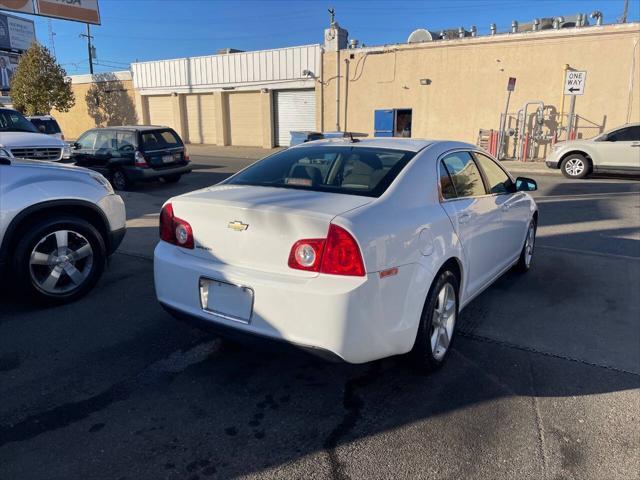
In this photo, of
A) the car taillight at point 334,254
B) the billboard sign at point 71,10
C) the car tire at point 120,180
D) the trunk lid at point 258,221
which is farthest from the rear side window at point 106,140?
the billboard sign at point 71,10

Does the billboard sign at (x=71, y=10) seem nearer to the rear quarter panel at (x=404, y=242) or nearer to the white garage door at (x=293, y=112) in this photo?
the white garage door at (x=293, y=112)

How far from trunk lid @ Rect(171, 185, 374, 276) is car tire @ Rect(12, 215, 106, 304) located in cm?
179

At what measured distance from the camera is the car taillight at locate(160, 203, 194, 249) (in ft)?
10.6

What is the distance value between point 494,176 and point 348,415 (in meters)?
2.79

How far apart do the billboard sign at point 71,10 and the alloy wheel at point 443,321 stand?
31109 millimetres

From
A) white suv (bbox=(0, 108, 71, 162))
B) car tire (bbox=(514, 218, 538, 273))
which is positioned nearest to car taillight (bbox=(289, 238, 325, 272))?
car tire (bbox=(514, 218, 538, 273))

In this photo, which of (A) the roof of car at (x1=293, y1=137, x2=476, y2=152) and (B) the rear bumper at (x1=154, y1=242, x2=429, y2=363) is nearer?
(B) the rear bumper at (x1=154, y1=242, x2=429, y2=363)

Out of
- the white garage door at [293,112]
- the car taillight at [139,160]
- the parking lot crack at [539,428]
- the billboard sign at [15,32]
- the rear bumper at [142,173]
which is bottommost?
the parking lot crack at [539,428]

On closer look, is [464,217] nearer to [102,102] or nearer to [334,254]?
[334,254]

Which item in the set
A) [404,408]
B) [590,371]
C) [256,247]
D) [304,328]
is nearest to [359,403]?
[404,408]

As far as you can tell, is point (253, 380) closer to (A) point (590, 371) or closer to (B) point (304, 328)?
(B) point (304, 328)

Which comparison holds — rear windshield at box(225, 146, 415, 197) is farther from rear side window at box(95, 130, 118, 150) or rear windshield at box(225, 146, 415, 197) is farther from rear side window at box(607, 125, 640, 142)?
rear side window at box(607, 125, 640, 142)

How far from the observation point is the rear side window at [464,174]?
379cm

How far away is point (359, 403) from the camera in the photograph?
3072mm
